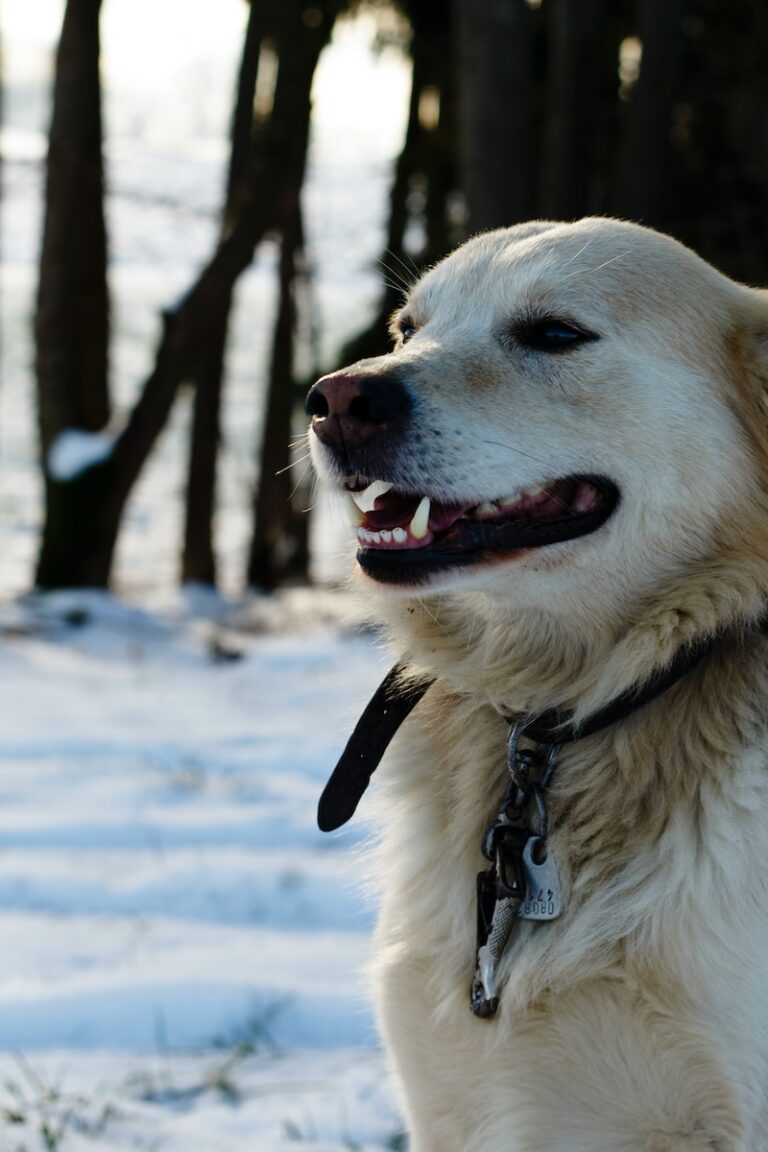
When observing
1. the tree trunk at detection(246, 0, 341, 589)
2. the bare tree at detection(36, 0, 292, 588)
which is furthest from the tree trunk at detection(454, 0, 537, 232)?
the tree trunk at detection(246, 0, 341, 589)

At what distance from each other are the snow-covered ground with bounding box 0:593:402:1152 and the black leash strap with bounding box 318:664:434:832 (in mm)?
322

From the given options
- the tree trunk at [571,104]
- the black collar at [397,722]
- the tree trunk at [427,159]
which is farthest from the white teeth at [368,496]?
the tree trunk at [427,159]

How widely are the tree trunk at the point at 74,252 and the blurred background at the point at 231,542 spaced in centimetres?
2

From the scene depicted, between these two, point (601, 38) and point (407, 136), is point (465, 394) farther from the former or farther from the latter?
point (407, 136)

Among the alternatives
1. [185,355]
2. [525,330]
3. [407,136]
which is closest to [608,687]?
[525,330]

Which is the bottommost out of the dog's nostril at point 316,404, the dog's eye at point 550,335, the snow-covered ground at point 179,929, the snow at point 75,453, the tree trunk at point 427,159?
the snow at point 75,453

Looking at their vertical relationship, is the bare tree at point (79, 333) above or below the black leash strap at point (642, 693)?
below

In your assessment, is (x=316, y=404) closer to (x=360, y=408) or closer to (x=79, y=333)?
(x=360, y=408)

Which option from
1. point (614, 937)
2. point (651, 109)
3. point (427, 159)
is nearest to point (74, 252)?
point (651, 109)

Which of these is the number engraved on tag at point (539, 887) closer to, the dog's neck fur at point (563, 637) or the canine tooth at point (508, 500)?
the dog's neck fur at point (563, 637)

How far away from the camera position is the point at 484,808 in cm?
241

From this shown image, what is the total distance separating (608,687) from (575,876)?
0.36 meters

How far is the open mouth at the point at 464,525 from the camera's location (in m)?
2.31

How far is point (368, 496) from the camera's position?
8.15 ft
